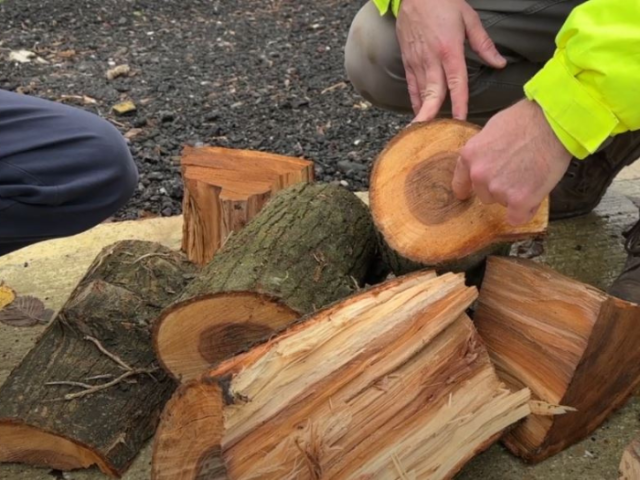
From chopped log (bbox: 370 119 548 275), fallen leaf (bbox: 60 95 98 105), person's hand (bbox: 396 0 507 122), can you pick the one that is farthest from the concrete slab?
fallen leaf (bbox: 60 95 98 105)

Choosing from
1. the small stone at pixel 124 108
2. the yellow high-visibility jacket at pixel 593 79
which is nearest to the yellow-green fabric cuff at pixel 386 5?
the yellow high-visibility jacket at pixel 593 79

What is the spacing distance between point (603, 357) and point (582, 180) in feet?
3.29

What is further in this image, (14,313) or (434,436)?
(14,313)

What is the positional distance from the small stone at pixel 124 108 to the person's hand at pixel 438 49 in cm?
202

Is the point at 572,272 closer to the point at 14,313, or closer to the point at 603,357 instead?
the point at 603,357

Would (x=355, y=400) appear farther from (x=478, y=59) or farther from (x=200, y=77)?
(x=200, y=77)

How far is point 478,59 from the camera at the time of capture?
227 cm

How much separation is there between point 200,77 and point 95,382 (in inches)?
104

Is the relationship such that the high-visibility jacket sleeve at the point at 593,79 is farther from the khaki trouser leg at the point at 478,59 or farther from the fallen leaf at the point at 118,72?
the fallen leaf at the point at 118,72

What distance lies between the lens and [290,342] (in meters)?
1.56

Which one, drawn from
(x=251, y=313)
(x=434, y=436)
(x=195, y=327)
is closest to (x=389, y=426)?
(x=434, y=436)

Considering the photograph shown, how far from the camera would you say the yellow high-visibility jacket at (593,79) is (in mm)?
1427

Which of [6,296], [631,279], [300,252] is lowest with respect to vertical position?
[6,296]

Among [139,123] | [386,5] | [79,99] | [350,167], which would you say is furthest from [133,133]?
[386,5]
